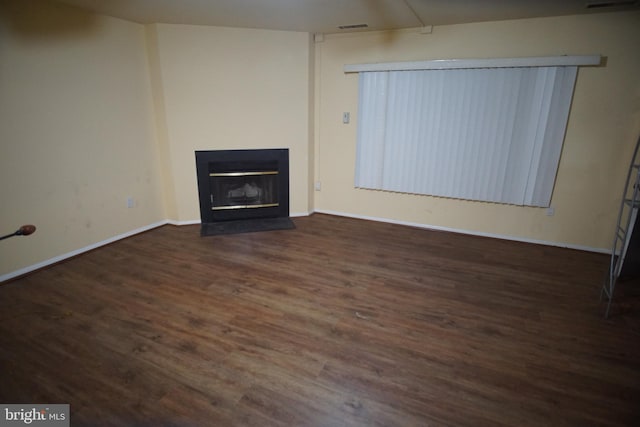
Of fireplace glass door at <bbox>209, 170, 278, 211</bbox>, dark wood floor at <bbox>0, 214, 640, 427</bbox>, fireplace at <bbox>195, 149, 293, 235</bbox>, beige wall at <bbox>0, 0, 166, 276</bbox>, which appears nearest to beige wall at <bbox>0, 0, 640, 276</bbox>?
beige wall at <bbox>0, 0, 166, 276</bbox>

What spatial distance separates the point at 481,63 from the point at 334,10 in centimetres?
158

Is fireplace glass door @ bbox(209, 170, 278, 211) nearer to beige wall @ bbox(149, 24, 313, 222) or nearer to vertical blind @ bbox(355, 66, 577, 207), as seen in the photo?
beige wall @ bbox(149, 24, 313, 222)

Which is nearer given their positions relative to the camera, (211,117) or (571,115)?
(571,115)

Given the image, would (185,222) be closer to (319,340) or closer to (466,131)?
(319,340)

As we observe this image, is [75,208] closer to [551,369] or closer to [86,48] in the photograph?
[86,48]

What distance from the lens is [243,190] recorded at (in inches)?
165

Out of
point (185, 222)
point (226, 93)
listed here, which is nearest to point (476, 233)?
point (226, 93)

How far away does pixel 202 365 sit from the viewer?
1838 millimetres

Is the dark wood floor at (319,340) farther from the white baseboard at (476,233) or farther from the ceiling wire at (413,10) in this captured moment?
the ceiling wire at (413,10)

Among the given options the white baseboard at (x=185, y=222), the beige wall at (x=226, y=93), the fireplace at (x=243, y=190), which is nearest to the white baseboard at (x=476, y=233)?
the fireplace at (x=243, y=190)

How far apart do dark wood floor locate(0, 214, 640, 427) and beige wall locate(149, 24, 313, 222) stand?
122cm

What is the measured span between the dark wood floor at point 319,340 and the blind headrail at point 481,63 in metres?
1.87

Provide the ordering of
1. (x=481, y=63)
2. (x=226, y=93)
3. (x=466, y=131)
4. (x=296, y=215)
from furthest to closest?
(x=296, y=215) < (x=226, y=93) < (x=466, y=131) < (x=481, y=63)

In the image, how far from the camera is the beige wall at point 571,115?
3.02 meters
